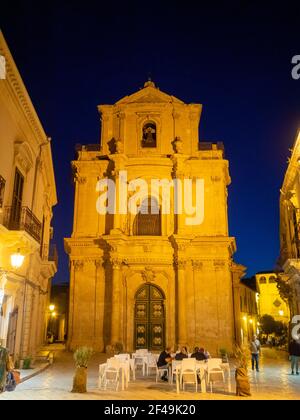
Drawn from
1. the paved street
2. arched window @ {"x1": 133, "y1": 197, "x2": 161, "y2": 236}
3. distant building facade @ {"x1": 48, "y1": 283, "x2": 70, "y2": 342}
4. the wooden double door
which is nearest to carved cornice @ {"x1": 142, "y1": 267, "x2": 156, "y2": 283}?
the wooden double door

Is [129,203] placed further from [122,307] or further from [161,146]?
[122,307]

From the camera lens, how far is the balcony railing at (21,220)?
13.7m

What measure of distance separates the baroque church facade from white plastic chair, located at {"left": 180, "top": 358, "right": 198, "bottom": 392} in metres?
9.71

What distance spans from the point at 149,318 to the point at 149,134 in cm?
1014

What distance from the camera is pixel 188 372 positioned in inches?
440

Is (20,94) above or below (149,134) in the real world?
below

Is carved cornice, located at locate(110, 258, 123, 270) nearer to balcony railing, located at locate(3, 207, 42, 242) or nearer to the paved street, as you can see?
balcony railing, located at locate(3, 207, 42, 242)

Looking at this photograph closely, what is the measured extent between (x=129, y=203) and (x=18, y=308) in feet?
30.7

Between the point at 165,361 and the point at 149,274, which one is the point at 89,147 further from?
the point at 165,361

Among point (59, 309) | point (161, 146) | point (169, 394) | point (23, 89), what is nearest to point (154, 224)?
point (161, 146)

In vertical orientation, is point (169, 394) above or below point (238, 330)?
below

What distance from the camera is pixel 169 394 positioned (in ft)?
34.8

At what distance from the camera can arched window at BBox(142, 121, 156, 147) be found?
25.0 metres

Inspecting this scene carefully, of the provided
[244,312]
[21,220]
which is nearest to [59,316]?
[244,312]
